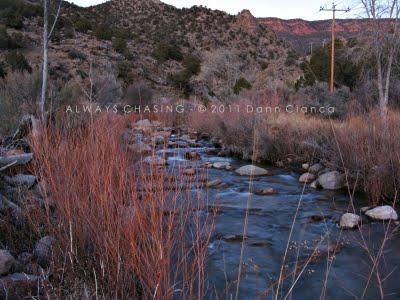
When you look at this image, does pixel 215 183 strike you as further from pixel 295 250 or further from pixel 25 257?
pixel 25 257

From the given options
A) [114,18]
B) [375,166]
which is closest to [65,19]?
[114,18]

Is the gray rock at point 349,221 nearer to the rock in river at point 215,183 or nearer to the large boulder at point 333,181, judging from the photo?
the large boulder at point 333,181

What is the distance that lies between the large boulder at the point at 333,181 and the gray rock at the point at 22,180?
15.3 ft

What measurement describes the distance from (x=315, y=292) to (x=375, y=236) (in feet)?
5.55

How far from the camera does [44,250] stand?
11.2ft

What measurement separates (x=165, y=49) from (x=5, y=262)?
1363 inches

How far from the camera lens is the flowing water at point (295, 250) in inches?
150

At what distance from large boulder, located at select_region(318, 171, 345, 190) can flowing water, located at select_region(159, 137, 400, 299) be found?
174mm

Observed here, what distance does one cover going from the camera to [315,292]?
3.83m

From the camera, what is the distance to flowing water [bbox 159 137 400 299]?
3.80 meters

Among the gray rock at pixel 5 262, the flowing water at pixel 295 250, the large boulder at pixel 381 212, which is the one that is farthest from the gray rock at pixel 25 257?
the large boulder at pixel 381 212

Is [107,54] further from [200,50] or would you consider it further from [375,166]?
[375,166]

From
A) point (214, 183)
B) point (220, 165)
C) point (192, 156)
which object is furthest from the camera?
point (220, 165)

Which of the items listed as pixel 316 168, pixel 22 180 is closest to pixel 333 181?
pixel 316 168
